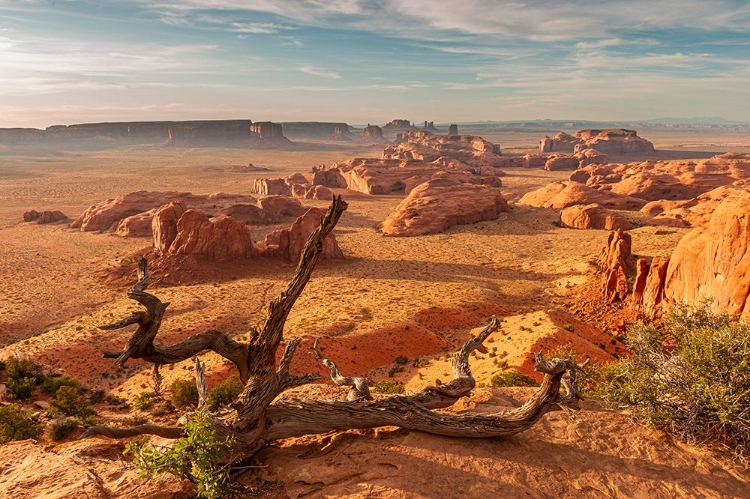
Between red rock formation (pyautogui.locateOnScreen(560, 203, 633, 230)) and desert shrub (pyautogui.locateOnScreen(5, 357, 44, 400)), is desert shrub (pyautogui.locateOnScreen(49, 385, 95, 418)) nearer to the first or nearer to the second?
desert shrub (pyautogui.locateOnScreen(5, 357, 44, 400))

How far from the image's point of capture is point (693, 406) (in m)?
12.1

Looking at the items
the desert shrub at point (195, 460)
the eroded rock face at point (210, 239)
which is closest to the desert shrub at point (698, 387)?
the desert shrub at point (195, 460)

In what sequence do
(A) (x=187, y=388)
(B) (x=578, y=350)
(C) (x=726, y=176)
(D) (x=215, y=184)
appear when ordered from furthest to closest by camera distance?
(D) (x=215, y=184) < (C) (x=726, y=176) < (B) (x=578, y=350) < (A) (x=187, y=388)

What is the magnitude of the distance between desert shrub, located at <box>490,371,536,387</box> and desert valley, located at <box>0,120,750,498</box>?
4.87 feet

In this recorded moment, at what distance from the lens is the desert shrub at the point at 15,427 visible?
16234 millimetres

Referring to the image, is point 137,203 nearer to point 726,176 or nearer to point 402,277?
point 402,277

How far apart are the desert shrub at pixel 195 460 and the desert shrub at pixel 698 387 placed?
1149 cm

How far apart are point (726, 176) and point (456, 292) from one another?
8863cm

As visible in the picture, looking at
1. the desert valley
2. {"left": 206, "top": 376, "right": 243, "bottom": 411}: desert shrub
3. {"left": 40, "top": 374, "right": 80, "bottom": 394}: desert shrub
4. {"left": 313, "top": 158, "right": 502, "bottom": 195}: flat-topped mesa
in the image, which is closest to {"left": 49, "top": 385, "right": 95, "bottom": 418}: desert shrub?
the desert valley

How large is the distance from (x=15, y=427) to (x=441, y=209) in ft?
192

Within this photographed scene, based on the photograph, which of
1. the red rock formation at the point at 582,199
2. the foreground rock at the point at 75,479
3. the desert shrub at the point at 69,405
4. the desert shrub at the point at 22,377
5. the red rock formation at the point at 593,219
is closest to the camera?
the foreground rock at the point at 75,479

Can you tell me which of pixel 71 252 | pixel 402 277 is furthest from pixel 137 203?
pixel 402 277

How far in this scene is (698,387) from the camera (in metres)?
11.6

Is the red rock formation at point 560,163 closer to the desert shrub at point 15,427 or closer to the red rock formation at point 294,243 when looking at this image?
the red rock formation at point 294,243
